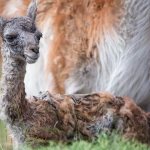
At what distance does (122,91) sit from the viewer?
22.1 feet

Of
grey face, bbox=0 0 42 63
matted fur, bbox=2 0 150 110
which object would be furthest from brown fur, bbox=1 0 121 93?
grey face, bbox=0 0 42 63

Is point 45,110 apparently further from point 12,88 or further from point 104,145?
point 104,145

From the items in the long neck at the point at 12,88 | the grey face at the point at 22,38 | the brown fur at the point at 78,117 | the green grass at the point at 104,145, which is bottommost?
the green grass at the point at 104,145

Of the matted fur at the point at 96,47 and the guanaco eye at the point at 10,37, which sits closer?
the guanaco eye at the point at 10,37

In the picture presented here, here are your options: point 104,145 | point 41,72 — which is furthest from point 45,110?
point 41,72

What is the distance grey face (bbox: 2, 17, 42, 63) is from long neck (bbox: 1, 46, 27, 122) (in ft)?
0.32

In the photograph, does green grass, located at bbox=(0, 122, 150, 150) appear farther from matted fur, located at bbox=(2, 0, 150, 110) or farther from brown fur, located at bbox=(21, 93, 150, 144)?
matted fur, located at bbox=(2, 0, 150, 110)

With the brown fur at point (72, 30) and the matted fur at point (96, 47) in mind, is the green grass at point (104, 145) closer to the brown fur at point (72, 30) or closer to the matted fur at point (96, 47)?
the matted fur at point (96, 47)

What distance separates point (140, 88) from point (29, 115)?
1600 millimetres

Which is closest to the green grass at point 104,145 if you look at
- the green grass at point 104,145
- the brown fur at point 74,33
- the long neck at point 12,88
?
the green grass at point 104,145

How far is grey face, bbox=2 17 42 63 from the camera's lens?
202 inches

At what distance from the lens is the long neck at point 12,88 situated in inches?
209

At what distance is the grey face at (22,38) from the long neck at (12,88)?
0.10 m

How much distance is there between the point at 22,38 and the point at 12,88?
383 mm
